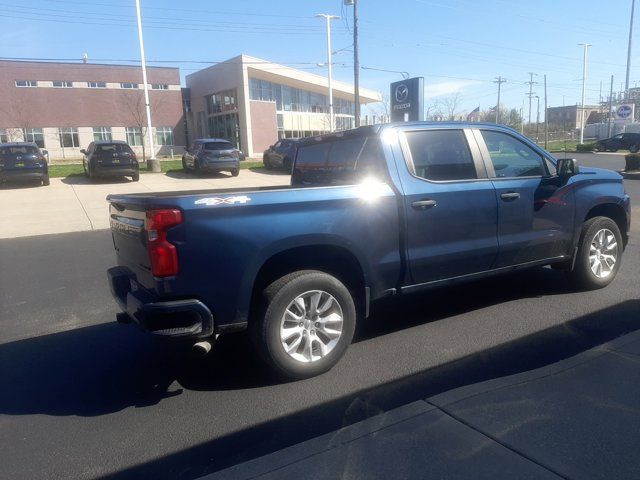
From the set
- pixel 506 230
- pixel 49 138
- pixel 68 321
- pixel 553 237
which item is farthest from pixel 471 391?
pixel 49 138

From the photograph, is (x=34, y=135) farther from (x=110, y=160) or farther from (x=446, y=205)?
(x=446, y=205)

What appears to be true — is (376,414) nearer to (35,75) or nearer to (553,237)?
(553,237)

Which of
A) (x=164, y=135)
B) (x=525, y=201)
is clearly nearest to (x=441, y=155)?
→ (x=525, y=201)

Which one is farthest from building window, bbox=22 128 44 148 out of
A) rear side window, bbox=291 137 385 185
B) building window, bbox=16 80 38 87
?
rear side window, bbox=291 137 385 185

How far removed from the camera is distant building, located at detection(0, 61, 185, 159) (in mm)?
45000

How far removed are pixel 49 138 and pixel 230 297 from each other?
1952 inches

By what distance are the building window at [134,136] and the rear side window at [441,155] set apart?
4865cm

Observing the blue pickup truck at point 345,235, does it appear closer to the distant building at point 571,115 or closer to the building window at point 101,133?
the building window at point 101,133

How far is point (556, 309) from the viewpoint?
5258mm

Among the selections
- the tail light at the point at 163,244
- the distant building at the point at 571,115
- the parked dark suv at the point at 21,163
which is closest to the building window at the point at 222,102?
the parked dark suv at the point at 21,163

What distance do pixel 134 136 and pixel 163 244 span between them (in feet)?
164

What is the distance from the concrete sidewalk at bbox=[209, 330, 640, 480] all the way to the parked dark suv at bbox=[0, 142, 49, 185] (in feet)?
65.5

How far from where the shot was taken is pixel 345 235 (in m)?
3.99

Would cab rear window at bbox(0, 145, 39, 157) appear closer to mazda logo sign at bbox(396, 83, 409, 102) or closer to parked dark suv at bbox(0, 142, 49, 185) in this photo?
parked dark suv at bbox(0, 142, 49, 185)
